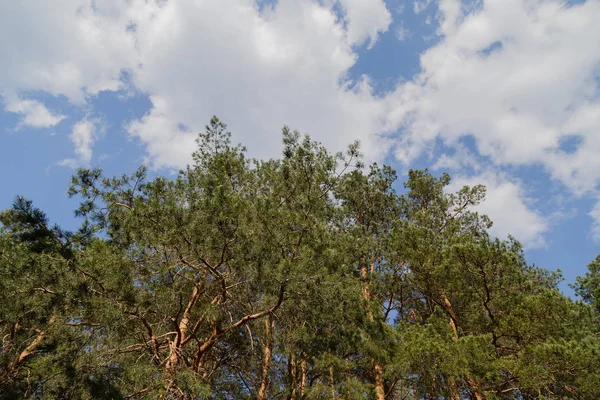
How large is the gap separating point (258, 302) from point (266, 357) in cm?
278

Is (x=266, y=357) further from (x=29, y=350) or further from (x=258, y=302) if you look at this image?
(x=29, y=350)

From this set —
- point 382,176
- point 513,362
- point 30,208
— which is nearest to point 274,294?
point 30,208

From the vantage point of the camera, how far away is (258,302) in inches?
230

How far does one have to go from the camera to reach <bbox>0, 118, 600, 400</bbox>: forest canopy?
185 inches

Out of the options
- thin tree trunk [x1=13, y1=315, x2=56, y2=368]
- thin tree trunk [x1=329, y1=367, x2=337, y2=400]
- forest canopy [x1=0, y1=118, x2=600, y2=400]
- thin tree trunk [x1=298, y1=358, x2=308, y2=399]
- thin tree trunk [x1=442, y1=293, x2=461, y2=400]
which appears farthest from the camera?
thin tree trunk [x1=298, y1=358, x2=308, y2=399]

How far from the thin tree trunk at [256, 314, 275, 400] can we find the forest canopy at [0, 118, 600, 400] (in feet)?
0.21

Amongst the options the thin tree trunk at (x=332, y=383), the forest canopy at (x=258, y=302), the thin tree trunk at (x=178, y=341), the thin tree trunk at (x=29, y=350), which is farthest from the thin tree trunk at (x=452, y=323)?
the thin tree trunk at (x=29, y=350)

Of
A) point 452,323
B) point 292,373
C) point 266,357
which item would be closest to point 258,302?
point 266,357

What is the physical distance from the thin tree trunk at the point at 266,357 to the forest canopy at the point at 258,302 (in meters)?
0.06

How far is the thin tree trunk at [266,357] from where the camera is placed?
302 inches

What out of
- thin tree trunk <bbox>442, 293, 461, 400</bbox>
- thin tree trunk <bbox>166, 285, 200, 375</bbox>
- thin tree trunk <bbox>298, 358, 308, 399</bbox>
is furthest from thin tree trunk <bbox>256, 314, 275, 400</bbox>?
thin tree trunk <bbox>442, 293, 461, 400</bbox>

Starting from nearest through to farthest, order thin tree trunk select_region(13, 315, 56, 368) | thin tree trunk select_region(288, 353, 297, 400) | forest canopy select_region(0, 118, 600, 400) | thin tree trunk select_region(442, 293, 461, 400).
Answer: forest canopy select_region(0, 118, 600, 400), thin tree trunk select_region(13, 315, 56, 368), thin tree trunk select_region(442, 293, 461, 400), thin tree trunk select_region(288, 353, 297, 400)

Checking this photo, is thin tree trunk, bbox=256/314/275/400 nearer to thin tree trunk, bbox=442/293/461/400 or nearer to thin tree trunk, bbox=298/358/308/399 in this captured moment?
thin tree trunk, bbox=298/358/308/399

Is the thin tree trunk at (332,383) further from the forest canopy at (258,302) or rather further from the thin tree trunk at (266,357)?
the thin tree trunk at (266,357)
